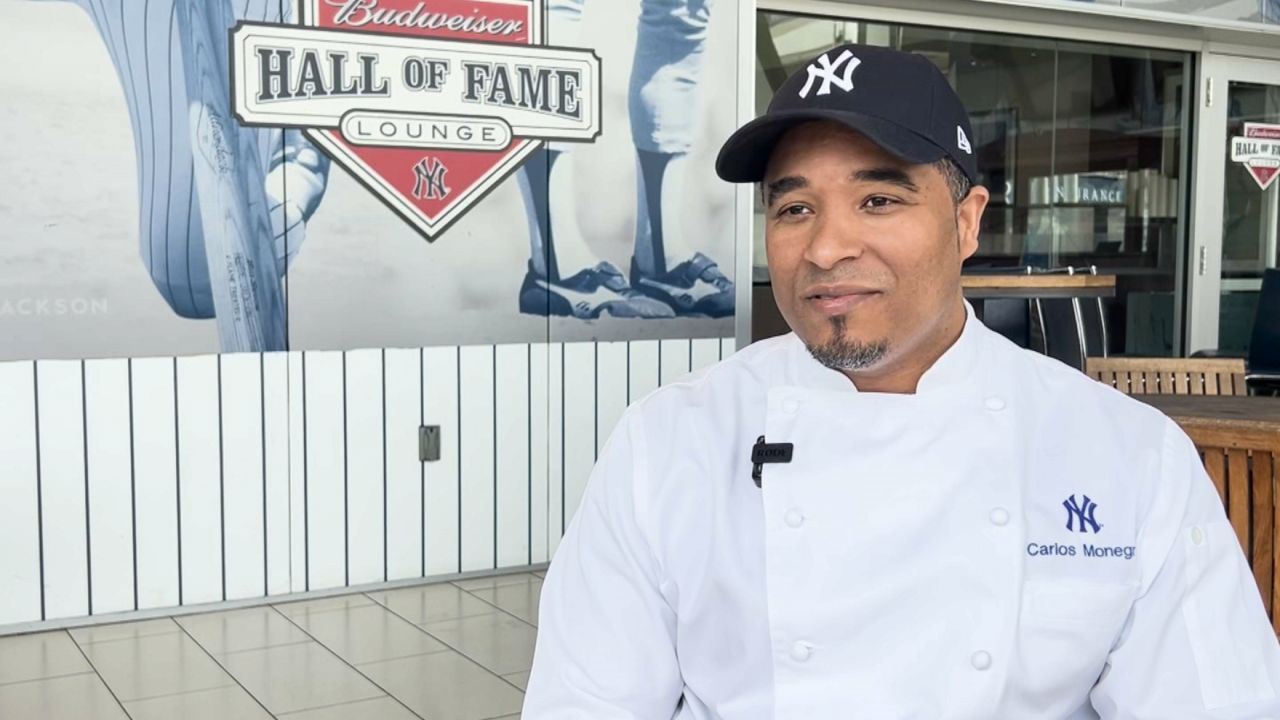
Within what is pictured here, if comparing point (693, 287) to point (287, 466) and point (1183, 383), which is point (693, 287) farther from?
point (1183, 383)

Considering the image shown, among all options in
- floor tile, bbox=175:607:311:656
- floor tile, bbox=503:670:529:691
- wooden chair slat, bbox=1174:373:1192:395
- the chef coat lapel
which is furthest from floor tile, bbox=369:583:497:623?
the chef coat lapel

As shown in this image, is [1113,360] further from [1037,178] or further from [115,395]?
[115,395]

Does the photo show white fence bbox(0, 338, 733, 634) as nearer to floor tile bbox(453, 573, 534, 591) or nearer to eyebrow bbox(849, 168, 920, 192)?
floor tile bbox(453, 573, 534, 591)

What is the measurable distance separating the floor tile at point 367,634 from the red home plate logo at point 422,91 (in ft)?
4.41

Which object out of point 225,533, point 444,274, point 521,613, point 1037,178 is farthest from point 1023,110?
point 225,533

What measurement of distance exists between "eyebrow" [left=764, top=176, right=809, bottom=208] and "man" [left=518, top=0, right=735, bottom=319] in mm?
3432

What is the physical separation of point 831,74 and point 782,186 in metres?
0.13

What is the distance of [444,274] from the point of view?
4.71 m

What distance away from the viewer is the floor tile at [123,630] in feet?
13.2

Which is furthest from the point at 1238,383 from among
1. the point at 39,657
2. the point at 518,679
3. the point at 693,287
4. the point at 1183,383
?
the point at 39,657

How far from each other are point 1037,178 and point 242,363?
3.68 meters

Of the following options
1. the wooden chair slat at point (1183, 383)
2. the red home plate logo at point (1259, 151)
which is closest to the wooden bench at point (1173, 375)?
the wooden chair slat at point (1183, 383)

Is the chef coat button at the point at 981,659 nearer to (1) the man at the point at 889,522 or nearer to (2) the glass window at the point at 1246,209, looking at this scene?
(1) the man at the point at 889,522

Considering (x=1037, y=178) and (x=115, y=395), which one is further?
(x=1037, y=178)
